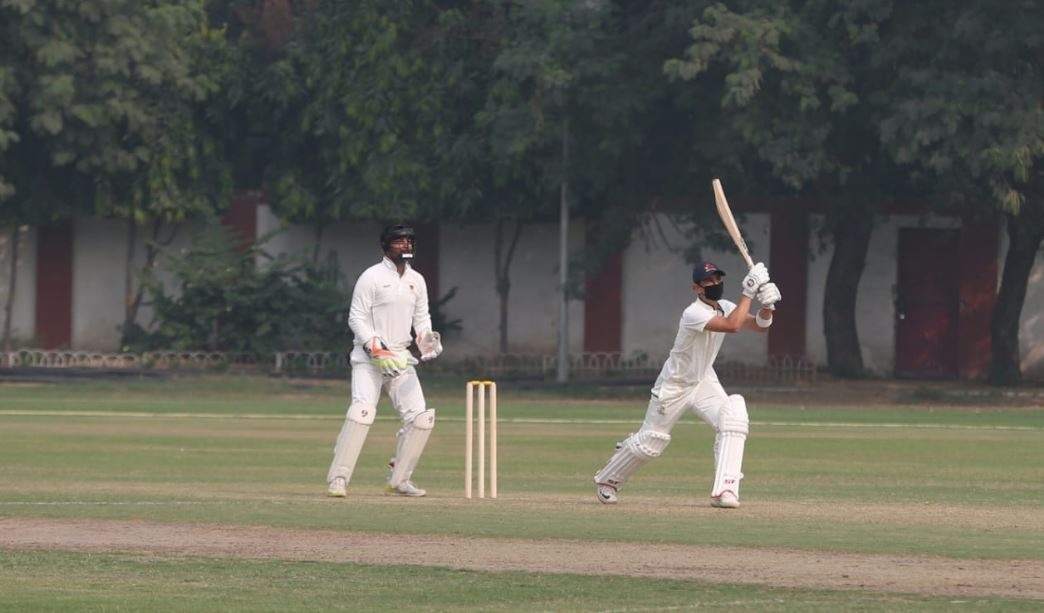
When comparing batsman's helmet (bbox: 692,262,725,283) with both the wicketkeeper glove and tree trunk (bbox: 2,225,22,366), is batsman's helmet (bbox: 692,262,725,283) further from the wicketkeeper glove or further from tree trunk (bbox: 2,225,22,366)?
tree trunk (bbox: 2,225,22,366)

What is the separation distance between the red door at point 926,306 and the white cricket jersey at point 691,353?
23.0m

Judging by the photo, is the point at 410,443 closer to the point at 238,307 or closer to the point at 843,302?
the point at 238,307

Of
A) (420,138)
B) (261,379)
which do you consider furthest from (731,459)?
(420,138)

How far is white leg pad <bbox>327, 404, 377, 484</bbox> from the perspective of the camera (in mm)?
13320

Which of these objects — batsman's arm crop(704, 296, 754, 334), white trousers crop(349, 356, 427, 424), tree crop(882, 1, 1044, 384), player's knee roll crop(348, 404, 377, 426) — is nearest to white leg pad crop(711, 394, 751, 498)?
batsman's arm crop(704, 296, 754, 334)

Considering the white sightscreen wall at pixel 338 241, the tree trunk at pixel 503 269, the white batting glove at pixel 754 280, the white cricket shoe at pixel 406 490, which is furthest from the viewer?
the white sightscreen wall at pixel 338 241

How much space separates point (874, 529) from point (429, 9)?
2368 centimetres

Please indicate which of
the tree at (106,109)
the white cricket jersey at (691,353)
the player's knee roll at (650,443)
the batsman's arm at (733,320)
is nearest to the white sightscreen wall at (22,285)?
the tree at (106,109)

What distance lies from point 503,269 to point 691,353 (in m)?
23.2

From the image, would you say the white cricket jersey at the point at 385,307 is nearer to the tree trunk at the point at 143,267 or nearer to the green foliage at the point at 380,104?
the green foliage at the point at 380,104

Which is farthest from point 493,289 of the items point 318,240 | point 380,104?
point 380,104

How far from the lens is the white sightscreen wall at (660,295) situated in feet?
115

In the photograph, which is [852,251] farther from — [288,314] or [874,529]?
[874,529]

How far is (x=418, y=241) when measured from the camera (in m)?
36.3
